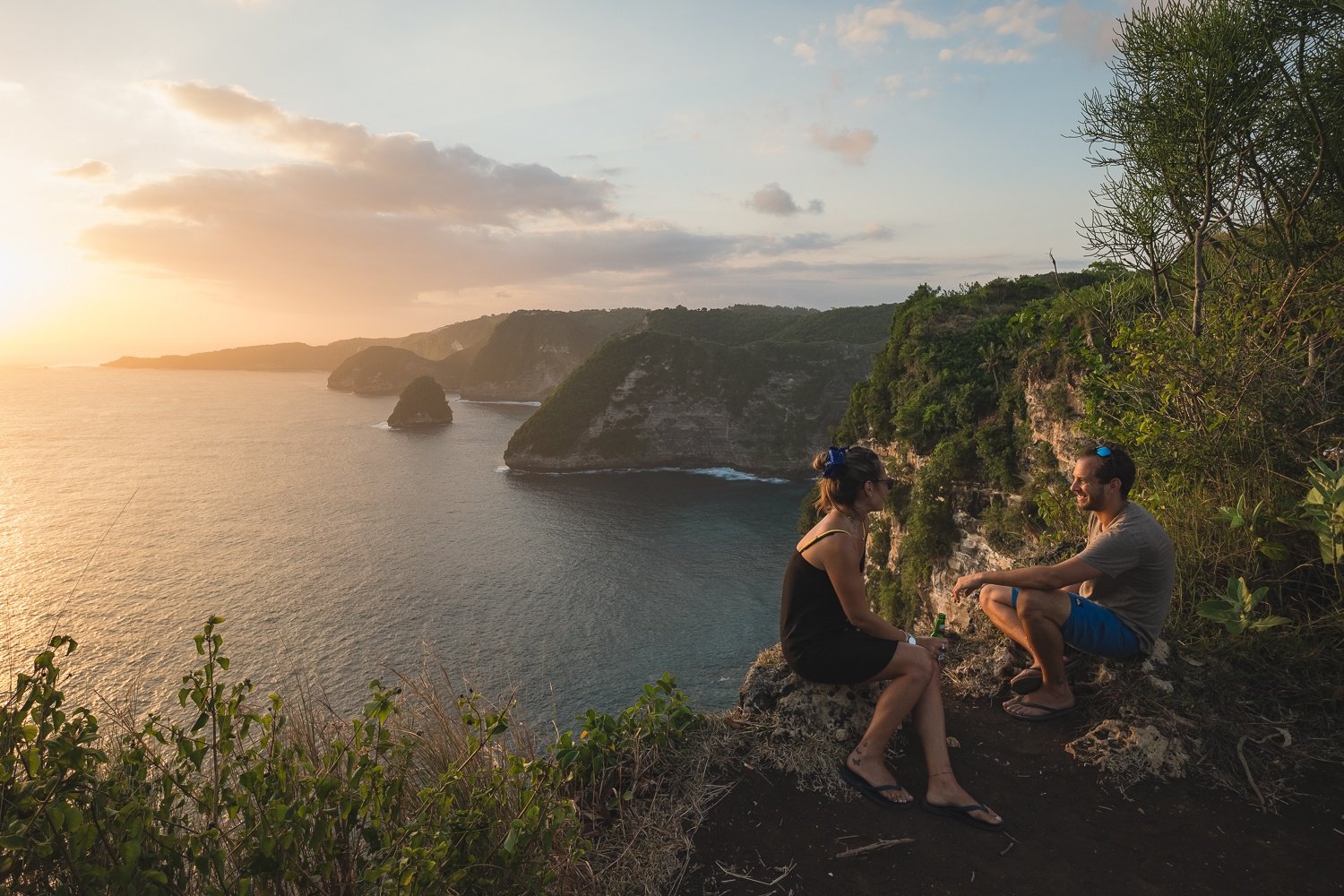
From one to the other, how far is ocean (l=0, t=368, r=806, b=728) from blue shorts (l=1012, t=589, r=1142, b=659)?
7380mm

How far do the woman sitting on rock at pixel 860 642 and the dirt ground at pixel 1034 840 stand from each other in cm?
19

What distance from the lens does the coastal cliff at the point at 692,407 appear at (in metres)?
86.0

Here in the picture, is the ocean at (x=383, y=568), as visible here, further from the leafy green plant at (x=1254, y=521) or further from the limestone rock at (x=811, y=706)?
the leafy green plant at (x=1254, y=521)

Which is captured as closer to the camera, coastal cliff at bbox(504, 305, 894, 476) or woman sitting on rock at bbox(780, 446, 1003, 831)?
woman sitting on rock at bbox(780, 446, 1003, 831)

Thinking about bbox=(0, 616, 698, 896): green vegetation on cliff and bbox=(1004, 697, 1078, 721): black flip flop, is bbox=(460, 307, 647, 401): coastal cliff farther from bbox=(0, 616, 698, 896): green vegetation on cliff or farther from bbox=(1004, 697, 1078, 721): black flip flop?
bbox=(0, 616, 698, 896): green vegetation on cliff

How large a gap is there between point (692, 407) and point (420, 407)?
53.8 metres

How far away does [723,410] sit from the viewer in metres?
92.9

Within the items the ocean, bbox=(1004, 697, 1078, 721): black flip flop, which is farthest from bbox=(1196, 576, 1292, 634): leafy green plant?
the ocean

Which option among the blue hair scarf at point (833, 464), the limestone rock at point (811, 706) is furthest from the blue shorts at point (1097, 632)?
the blue hair scarf at point (833, 464)

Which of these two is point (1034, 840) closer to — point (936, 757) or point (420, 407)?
point (936, 757)

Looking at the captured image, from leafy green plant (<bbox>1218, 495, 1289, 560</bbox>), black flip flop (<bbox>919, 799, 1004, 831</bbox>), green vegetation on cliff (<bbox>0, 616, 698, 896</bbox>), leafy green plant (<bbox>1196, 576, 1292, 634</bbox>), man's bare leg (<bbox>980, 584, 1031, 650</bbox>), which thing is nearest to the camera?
green vegetation on cliff (<bbox>0, 616, 698, 896</bbox>)

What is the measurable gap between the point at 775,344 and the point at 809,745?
337 ft

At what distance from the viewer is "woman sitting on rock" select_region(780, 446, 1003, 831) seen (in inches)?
162

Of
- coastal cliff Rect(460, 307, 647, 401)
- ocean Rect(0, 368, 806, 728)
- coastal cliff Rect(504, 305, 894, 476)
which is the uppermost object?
coastal cliff Rect(460, 307, 647, 401)
